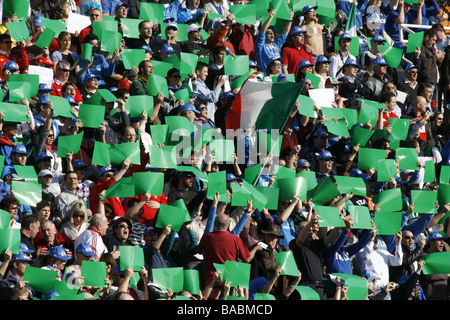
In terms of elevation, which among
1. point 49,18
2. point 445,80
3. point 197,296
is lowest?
point 197,296

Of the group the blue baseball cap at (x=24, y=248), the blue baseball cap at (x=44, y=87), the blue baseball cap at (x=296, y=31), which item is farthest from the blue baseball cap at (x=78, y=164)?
the blue baseball cap at (x=296, y=31)

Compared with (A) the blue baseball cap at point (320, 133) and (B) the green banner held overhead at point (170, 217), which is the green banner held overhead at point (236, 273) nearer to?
(B) the green banner held overhead at point (170, 217)

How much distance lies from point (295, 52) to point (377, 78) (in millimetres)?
1177

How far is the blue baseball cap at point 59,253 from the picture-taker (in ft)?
35.6

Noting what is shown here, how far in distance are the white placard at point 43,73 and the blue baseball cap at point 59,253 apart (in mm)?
3010

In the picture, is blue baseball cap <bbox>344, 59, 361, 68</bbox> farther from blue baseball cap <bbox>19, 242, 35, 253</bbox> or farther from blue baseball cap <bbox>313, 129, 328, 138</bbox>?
blue baseball cap <bbox>19, 242, 35, 253</bbox>

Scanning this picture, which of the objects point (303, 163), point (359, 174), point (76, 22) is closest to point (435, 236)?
point (359, 174)

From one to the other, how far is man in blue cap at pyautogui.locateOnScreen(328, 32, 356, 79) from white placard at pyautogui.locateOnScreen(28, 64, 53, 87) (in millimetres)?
4045

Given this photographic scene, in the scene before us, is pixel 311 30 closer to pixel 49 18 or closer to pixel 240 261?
pixel 49 18

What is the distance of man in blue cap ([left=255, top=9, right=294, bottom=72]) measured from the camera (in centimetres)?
1537

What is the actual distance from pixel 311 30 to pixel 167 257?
18.9 feet

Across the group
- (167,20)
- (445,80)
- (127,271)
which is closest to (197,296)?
(127,271)

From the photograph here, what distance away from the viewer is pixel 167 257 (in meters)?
11.4

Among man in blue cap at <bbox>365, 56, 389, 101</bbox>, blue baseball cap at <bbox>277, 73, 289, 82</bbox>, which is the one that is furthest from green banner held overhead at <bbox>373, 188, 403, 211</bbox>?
man in blue cap at <bbox>365, 56, 389, 101</bbox>
